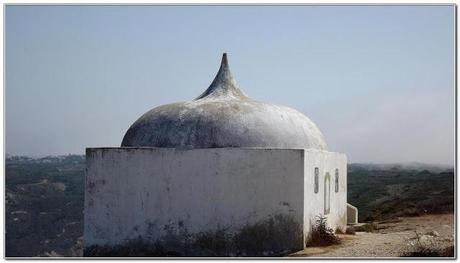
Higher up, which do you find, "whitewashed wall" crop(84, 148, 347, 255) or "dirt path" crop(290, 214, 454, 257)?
"whitewashed wall" crop(84, 148, 347, 255)

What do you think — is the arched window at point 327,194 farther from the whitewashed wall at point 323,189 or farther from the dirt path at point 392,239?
the dirt path at point 392,239

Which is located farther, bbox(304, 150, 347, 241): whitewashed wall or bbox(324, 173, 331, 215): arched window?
bbox(324, 173, 331, 215): arched window

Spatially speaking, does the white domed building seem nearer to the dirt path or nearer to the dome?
the dome

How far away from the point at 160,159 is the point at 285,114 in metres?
3.16

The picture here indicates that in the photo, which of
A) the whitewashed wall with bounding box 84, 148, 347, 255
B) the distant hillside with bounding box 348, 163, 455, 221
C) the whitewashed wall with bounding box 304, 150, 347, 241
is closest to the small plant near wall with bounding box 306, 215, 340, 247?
the whitewashed wall with bounding box 304, 150, 347, 241

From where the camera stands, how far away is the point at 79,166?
47.8 m

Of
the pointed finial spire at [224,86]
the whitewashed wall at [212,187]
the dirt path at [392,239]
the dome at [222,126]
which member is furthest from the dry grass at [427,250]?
the pointed finial spire at [224,86]

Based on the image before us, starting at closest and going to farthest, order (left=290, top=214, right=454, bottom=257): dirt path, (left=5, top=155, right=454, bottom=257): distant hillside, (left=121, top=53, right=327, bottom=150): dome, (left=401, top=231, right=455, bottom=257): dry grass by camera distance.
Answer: (left=401, top=231, right=455, bottom=257): dry grass → (left=290, top=214, right=454, bottom=257): dirt path → (left=121, top=53, right=327, bottom=150): dome → (left=5, top=155, right=454, bottom=257): distant hillside

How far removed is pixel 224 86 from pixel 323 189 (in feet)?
11.3

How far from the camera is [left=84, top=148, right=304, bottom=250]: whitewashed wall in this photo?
42.7ft

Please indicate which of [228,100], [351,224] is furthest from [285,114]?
[351,224]

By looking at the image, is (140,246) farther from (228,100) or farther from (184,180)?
(228,100)

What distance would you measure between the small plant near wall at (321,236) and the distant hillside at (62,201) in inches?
349

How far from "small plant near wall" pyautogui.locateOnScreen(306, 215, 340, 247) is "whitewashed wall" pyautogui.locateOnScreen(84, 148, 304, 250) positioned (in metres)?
0.89
